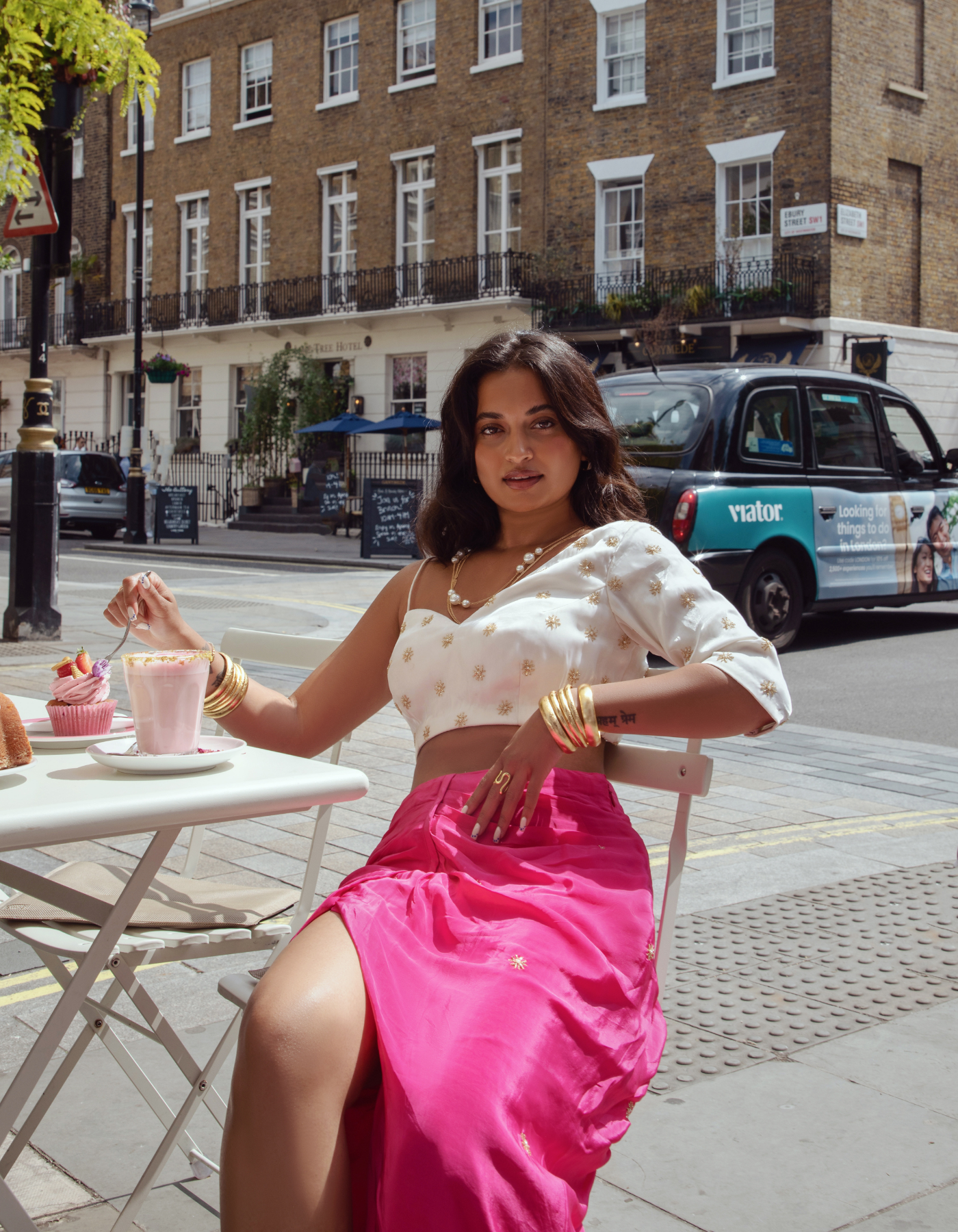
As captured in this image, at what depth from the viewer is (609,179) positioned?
1013 inches

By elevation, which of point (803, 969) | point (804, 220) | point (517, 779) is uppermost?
point (804, 220)

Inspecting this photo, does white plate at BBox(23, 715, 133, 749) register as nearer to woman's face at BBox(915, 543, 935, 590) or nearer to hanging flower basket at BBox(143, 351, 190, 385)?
woman's face at BBox(915, 543, 935, 590)

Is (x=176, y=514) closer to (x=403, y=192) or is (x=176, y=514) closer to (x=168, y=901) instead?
(x=403, y=192)

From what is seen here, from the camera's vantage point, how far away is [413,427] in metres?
27.1

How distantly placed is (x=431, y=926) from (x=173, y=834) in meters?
0.41

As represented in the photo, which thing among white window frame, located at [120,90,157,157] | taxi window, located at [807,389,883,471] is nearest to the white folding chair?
taxi window, located at [807,389,883,471]

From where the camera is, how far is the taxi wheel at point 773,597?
9.39 m

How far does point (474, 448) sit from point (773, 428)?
24.1 feet

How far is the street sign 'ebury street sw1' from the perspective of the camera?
22688 millimetres

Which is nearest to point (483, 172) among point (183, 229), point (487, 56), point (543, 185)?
point (543, 185)

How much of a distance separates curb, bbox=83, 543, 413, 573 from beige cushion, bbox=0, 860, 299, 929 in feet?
52.4

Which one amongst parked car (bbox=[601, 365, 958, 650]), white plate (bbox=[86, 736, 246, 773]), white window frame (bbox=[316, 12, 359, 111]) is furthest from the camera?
white window frame (bbox=[316, 12, 359, 111])

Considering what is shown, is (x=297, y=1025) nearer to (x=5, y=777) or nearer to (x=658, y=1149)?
(x=5, y=777)

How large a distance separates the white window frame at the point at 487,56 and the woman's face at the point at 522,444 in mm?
26703
